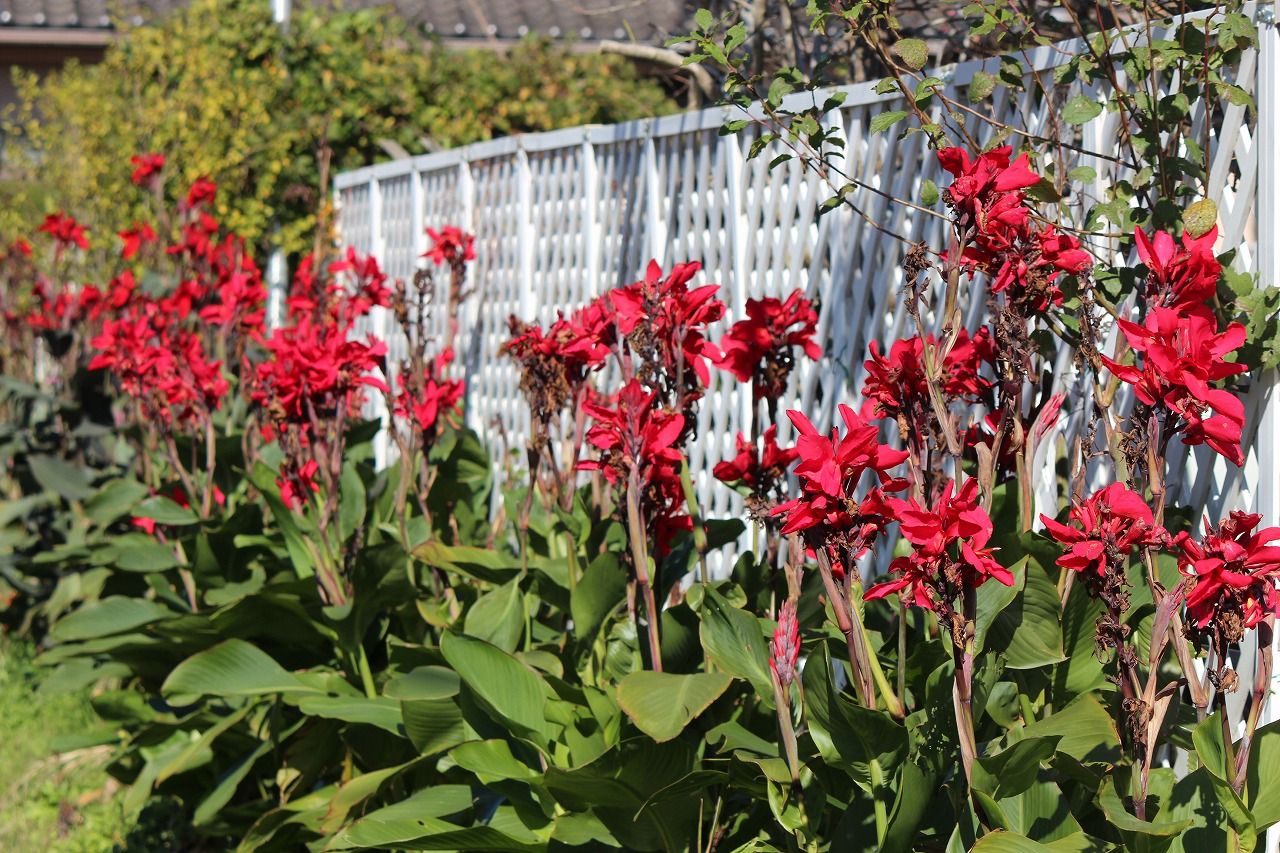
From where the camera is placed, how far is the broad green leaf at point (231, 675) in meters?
3.28

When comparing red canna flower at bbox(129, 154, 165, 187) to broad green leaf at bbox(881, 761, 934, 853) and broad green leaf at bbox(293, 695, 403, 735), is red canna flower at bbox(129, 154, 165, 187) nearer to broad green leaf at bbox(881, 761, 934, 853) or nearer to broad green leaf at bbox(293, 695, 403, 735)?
broad green leaf at bbox(293, 695, 403, 735)

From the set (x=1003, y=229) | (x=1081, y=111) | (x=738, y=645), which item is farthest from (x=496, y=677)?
(x=1081, y=111)

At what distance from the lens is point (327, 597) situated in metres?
3.42

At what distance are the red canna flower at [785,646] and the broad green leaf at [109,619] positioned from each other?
2.39 m

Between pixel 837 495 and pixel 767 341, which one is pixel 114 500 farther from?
pixel 837 495

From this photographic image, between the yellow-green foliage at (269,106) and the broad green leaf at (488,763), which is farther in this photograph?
the yellow-green foliage at (269,106)

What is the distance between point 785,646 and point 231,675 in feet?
5.58

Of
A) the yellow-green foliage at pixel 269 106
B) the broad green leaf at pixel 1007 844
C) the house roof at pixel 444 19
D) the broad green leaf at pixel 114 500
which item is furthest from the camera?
the house roof at pixel 444 19

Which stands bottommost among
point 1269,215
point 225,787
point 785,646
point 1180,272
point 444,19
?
point 225,787

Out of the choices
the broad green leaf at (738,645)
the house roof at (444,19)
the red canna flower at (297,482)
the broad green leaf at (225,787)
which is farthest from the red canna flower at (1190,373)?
the house roof at (444,19)

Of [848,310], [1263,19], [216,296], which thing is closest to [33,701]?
[216,296]

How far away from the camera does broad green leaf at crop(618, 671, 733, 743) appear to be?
2262 millimetres

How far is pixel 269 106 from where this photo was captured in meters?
7.68

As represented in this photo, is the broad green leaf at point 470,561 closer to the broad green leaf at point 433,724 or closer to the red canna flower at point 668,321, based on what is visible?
the broad green leaf at point 433,724
